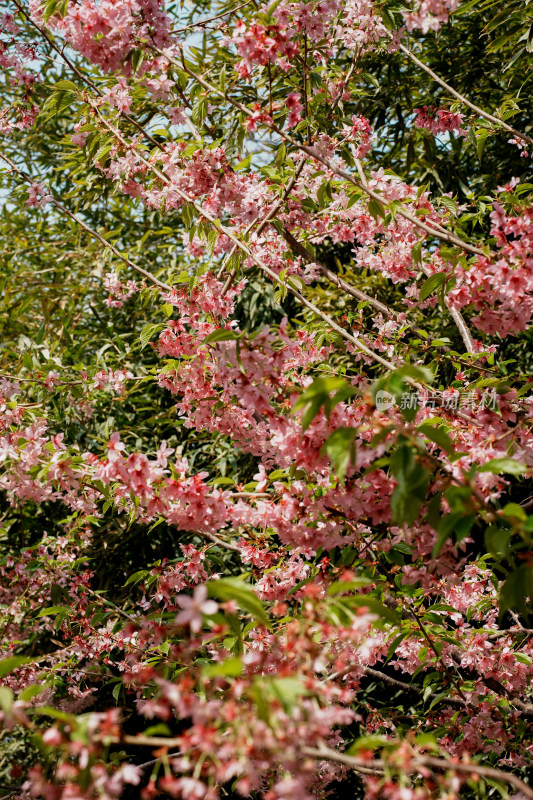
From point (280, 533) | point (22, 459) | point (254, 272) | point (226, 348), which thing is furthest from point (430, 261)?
point (254, 272)

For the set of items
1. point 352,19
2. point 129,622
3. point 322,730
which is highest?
point 352,19

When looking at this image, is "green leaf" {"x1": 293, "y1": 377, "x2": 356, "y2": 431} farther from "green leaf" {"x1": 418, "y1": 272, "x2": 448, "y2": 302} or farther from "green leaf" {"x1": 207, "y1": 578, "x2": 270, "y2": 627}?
"green leaf" {"x1": 418, "y1": 272, "x2": 448, "y2": 302}

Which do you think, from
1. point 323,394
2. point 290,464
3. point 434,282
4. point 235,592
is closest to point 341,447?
point 323,394

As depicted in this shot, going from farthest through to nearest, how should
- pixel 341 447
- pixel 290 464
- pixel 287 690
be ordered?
pixel 290 464 < pixel 341 447 < pixel 287 690

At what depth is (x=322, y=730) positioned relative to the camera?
812mm

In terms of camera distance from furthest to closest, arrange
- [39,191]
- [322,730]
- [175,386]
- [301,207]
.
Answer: [39,191] < [301,207] < [175,386] < [322,730]

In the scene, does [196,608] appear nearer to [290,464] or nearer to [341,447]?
[341,447]

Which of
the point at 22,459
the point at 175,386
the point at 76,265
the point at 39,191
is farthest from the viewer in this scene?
the point at 76,265

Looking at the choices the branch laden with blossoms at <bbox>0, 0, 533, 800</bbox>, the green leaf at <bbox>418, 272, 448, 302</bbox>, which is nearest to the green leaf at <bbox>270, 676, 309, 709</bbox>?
the branch laden with blossoms at <bbox>0, 0, 533, 800</bbox>

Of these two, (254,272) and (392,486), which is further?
→ (254,272)

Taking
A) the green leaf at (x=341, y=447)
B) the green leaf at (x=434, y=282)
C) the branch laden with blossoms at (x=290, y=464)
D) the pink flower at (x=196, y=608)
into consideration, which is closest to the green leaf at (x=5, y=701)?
the branch laden with blossoms at (x=290, y=464)

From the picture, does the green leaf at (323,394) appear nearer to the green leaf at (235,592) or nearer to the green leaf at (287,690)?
the green leaf at (235,592)

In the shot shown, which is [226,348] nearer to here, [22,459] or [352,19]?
[22,459]

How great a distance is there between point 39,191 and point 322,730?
2493mm
